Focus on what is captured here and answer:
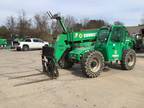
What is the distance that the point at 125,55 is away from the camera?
10.1m

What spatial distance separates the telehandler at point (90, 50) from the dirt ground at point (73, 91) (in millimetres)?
593

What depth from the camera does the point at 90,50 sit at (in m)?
9.13

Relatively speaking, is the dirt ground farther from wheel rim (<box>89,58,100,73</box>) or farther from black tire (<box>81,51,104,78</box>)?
wheel rim (<box>89,58,100,73</box>)

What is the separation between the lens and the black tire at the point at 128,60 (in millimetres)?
10133

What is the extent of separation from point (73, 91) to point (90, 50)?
274 cm

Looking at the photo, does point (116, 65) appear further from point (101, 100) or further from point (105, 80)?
point (101, 100)

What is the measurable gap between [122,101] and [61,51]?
4549 millimetres

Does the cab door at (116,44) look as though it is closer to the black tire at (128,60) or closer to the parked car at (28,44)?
the black tire at (128,60)

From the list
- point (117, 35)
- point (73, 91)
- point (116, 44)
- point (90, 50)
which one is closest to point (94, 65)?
point (90, 50)

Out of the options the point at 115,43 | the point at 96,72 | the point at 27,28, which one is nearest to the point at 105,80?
the point at 96,72

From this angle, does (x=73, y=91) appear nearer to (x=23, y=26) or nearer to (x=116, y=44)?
(x=116, y=44)

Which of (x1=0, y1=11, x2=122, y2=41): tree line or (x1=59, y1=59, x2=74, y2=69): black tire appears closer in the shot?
(x1=59, y1=59, x2=74, y2=69): black tire

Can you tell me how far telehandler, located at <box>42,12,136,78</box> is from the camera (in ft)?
29.1

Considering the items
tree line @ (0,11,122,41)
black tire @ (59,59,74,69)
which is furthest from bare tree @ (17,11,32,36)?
black tire @ (59,59,74,69)
